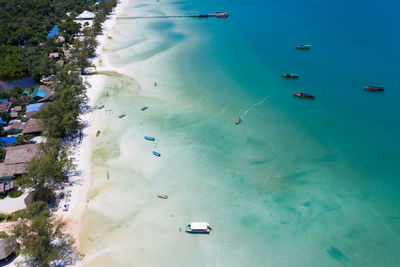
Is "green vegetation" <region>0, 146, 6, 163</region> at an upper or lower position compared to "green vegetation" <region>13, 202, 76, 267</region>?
upper

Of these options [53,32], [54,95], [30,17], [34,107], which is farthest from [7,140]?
[30,17]

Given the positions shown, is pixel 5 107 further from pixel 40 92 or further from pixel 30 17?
pixel 30 17

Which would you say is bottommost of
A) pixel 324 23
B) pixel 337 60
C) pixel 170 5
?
pixel 337 60

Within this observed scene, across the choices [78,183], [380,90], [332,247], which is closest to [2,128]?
[78,183]

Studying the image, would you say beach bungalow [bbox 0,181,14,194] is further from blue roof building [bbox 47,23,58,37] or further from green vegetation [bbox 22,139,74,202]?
blue roof building [bbox 47,23,58,37]

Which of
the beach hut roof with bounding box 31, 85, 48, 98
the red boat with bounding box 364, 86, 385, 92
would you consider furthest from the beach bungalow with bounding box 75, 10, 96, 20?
the red boat with bounding box 364, 86, 385, 92

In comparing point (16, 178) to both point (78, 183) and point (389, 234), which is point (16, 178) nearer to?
point (78, 183)
